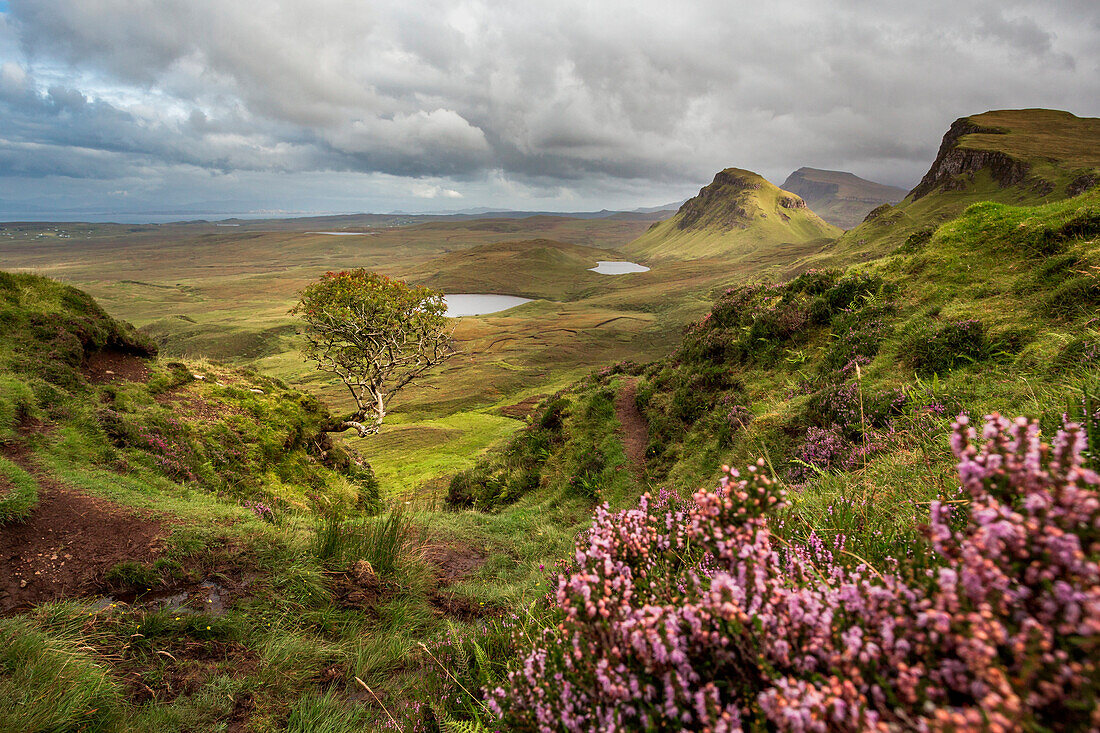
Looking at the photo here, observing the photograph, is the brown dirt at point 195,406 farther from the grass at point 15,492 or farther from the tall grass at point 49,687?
the tall grass at point 49,687

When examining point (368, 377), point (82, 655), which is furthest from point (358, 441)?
point (82, 655)

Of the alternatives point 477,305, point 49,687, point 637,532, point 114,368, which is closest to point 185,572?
point 49,687

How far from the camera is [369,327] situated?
2412cm

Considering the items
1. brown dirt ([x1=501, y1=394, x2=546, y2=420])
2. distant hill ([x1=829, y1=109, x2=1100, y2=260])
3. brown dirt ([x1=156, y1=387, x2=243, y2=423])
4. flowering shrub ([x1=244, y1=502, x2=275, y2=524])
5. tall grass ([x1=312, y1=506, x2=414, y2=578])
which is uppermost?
distant hill ([x1=829, y1=109, x2=1100, y2=260])

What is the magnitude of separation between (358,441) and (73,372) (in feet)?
105

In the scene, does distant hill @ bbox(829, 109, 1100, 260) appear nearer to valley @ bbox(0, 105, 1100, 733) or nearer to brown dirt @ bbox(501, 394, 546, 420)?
brown dirt @ bbox(501, 394, 546, 420)

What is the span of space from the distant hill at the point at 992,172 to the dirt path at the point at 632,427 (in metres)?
104

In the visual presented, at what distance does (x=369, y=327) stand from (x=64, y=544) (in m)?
19.0

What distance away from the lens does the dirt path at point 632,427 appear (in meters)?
14.4

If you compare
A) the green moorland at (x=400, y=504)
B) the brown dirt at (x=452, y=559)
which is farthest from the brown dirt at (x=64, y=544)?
the brown dirt at (x=452, y=559)

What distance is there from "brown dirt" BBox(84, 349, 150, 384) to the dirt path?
14.0 metres

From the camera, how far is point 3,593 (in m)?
4.95

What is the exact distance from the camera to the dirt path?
14405 mm

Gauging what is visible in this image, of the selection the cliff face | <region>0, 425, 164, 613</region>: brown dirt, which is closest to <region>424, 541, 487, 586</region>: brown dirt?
<region>0, 425, 164, 613</region>: brown dirt
